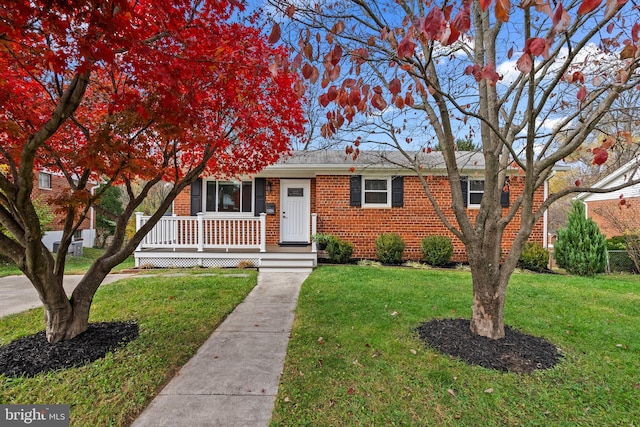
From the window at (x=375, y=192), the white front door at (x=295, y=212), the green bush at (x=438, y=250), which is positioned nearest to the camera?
the green bush at (x=438, y=250)

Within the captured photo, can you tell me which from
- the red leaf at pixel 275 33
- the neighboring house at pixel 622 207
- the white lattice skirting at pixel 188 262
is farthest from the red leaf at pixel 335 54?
the neighboring house at pixel 622 207

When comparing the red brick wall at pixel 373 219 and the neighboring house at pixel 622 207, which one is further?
the neighboring house at pixel 622 207

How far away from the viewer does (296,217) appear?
1063 centimetres

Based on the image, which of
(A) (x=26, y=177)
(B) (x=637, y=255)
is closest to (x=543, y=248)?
(B) (x=637, y=255)

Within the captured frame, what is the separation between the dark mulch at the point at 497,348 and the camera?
3.11 meters

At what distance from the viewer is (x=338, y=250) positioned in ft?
30.9

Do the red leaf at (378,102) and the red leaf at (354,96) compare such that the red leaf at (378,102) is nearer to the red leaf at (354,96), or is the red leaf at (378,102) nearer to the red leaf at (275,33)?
the red leaf at (354,96)

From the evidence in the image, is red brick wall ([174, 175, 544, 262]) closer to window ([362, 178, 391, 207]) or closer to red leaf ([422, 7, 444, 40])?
window ([362, 178, 391, 207])

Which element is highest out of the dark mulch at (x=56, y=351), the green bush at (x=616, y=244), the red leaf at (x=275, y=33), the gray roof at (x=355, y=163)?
the gray roof at (x=355, y=163)

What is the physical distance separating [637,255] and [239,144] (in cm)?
1196

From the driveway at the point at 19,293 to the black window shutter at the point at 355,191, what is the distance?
652 cm

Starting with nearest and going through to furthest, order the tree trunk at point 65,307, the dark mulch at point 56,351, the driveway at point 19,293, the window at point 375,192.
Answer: the dark mulch at point 56,351 → the tree trunk at point 65,307 → the driveway at point 19,293 → the window at point 375,192

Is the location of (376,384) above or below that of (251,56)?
below

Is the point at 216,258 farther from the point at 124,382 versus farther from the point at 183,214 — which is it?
the point at 124,382
